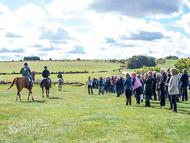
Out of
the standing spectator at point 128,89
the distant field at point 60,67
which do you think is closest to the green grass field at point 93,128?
the standing spectator at point 128,89

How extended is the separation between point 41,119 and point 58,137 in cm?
283

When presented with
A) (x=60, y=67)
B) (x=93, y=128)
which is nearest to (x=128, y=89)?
(x=93, y=128)

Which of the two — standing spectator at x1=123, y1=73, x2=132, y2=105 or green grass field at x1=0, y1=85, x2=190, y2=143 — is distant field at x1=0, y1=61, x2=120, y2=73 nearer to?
standing spectator at x1=123, y1=73, x2=132, y2=105

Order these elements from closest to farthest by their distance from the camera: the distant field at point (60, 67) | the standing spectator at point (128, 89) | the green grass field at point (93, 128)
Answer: the green grass field at point (93, 128) < the standing spectator at point (128, 89) < the distant field at point (60, 67)

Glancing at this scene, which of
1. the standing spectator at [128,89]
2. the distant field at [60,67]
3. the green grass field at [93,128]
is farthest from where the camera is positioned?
the distant field at [60,67]

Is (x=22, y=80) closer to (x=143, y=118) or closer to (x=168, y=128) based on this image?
(x=143, y=118)

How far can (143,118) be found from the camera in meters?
9.20

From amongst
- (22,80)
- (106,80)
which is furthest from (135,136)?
(106,80)

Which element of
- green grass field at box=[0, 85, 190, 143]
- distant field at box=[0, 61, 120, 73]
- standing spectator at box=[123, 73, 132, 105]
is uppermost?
distant field at box=[0, 61, 120, 73]

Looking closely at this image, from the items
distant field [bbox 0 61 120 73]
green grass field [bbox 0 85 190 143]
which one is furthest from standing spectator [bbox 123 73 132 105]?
distant field [bbox 0 61 120 73]

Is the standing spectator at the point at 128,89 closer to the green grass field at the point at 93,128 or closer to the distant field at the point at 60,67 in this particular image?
the green grass field at the point at 93,128

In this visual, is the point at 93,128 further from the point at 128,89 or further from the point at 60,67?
the point at 60,67

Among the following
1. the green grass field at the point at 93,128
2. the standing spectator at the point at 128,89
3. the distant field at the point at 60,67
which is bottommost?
the green grass field at the point at 93,128

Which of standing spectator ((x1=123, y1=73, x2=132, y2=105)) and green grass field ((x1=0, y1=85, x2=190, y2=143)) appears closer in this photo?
green grass field ((x1=0, y1=85, x2=190, y2=143))
